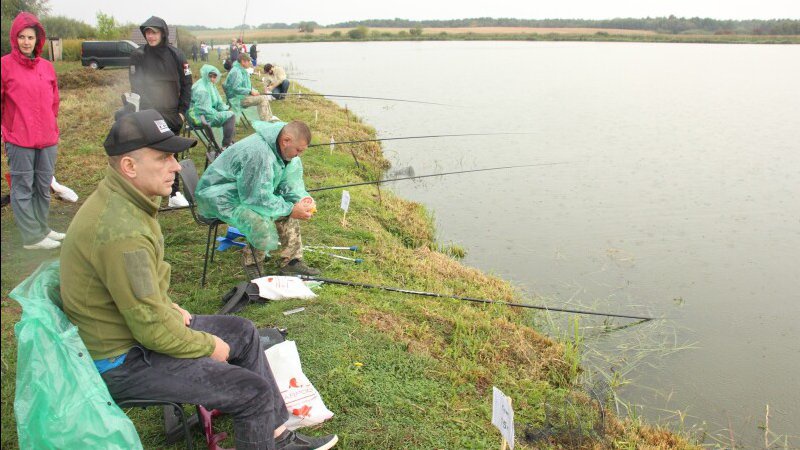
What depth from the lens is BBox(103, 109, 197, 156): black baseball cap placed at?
2221 millimetres

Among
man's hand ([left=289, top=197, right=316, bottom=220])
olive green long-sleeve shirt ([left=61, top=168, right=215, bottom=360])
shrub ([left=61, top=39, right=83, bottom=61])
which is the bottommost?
man's hand ([left=289, top=197, right=316, bottom=220])

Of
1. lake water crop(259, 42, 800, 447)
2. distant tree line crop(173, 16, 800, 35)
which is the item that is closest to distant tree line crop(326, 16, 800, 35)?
distant tree line crop(173, 16, 800, 35)

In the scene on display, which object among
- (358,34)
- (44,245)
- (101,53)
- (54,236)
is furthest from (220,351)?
(358,34)

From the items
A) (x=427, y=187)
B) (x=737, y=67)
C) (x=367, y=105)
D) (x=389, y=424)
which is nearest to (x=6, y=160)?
(x=389, y=424)

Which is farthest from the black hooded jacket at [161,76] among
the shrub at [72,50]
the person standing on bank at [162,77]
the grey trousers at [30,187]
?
the shrub at [72,50]

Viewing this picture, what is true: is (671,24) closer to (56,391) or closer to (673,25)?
(673,25)

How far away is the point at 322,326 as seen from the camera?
3967mm

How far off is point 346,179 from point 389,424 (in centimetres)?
543

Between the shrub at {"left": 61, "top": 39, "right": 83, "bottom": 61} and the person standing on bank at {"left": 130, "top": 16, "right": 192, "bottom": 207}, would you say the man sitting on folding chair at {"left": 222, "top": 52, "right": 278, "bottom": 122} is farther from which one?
the shrub at {"left": 61, "top": 39, "right": 83, "bottom": 61}

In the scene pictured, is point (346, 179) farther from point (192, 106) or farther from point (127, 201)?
point (127, 201)

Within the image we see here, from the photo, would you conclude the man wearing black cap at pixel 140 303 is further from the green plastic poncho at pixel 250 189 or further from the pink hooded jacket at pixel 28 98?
the pink hooded jacket at pixel 28 98

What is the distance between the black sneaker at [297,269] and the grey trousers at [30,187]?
1.91 m

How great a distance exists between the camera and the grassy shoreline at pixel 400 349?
321cm

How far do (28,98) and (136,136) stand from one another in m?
2.88
